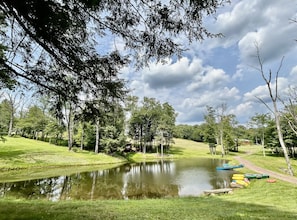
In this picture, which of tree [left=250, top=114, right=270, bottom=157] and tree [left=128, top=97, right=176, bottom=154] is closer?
tree [left=250, top=114, right=270, bottom=157]

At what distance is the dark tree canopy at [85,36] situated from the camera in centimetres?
319

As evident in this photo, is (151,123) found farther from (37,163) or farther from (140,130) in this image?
(37,163)

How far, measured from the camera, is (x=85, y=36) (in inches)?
153

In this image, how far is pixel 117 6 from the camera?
357cm

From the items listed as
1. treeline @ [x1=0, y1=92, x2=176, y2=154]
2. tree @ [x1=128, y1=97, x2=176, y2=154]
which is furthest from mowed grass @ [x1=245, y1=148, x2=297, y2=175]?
tree @ [x1=128, y1=97, x2=176, y2=154]

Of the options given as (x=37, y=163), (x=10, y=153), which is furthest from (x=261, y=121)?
(x=10, y=153)

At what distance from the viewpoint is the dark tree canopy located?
10.5 feet

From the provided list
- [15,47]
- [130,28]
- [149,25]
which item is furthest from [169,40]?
[15,47]

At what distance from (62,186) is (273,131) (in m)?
42.1

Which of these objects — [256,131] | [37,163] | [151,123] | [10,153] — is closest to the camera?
[37,163]

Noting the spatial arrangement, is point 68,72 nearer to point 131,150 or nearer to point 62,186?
point 62,186

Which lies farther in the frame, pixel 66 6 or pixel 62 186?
pixel 62 186

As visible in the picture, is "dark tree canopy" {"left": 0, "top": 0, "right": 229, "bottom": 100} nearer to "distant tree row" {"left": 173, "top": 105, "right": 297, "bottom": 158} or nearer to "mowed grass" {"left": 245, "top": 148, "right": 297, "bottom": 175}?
"mowed grass" {"left": 245, "top": 148, "right": 297, "bottom": 175}

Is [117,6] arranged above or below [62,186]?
above
